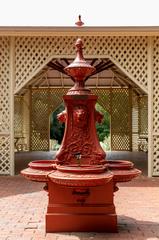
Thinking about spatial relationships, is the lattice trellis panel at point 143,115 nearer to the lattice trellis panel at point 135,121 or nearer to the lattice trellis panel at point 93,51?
the lattice trellis panel at point 135,121

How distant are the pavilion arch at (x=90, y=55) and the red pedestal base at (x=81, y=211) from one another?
191 inches

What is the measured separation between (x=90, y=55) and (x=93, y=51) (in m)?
0.11

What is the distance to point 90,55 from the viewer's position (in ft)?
31.2

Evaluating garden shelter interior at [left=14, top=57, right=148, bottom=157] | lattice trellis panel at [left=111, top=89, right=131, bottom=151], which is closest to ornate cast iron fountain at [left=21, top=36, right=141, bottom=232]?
garden shelter interior at [left=14, top=57, right=148, bottom=157]

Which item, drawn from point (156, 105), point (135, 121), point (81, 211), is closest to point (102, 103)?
point (135, 121)

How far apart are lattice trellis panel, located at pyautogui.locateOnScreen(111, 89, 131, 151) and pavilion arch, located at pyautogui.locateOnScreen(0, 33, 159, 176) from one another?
349 inches

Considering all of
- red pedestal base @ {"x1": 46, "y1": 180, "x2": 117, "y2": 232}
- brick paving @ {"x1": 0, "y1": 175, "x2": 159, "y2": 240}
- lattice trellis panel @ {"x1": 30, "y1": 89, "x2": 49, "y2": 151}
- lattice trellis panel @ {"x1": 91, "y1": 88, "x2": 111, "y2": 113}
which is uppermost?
lattice trellis panel @ {"x1": 91, "y1": 88, "x2": 111, "y2": 113}

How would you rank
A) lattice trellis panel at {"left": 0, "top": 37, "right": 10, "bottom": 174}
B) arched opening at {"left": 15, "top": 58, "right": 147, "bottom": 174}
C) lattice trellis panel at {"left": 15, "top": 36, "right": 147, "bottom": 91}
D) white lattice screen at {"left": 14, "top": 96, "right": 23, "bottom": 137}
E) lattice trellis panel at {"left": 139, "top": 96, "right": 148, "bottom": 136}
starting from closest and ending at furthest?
lattice trellis panel at {"left": 15, "top": 36, "right": 147, "bottom": 91}
lattice trellis panel at {"left": 0, "top": 37, "right": 10, "bottom": 174}
white lattice screen at {"left": 14, "top": 96, "right": 23, "bottom": 137}
lattice trellis panel at {"left": 139, "top": 96, "right": 148, "bottom": 136}
arched opening at {"left": 15, "top": 58, "right": 147, "bottom": 174}

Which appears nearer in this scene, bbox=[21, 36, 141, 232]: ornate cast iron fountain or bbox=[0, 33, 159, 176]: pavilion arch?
bbox=[21, 36, 141, 232]: ornate cast iron fountain

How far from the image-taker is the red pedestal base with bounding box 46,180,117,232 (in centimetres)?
480

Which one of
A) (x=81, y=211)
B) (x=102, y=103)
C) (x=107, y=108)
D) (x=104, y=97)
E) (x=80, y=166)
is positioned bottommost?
(x=81, y=211)

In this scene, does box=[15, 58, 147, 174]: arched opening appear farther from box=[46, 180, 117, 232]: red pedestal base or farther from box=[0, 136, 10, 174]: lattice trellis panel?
box=[46, 180, 117, 232]: red pedestal base

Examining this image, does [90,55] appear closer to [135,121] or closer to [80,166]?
[80,166]
